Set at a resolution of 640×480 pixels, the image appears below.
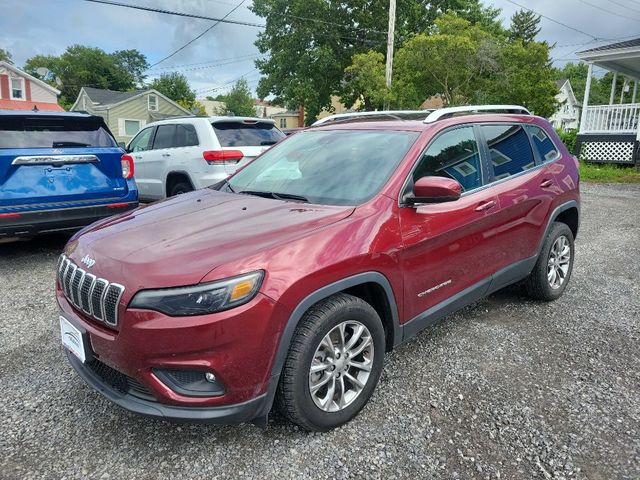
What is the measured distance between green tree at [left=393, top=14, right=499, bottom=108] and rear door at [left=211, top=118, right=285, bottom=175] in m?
12.6

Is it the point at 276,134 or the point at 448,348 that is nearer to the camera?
the point at 448,348

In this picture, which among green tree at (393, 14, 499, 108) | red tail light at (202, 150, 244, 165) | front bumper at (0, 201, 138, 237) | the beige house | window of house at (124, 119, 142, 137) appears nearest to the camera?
front bumper at (0, 201, 138, 237)

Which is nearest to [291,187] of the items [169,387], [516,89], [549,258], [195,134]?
[169,387]

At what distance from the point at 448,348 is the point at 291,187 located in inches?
65.0

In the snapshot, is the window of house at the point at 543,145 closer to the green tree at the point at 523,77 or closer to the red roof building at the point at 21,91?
the green tree at the point at 523,77

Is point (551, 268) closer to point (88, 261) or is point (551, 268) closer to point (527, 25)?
point (88, 261)

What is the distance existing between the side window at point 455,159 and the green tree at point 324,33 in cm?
2764

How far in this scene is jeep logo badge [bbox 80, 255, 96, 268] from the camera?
240 cm

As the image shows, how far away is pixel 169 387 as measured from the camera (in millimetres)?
2133

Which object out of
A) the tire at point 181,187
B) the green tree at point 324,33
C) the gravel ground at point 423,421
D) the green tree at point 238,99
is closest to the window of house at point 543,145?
the gravel ground at point 423,421

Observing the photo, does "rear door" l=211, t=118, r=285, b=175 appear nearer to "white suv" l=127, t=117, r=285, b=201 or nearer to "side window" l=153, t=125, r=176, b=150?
"white suv" l=127, t=117, r=285, b=201

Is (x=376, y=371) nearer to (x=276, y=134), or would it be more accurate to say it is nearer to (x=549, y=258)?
(x=549, y=258)

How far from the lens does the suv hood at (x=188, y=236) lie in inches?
85.1

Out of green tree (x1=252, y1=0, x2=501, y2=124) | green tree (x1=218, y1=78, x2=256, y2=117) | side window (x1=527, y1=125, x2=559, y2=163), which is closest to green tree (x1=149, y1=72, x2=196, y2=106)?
green tree (x1=218, y1=78, x2=256, y2=117)
